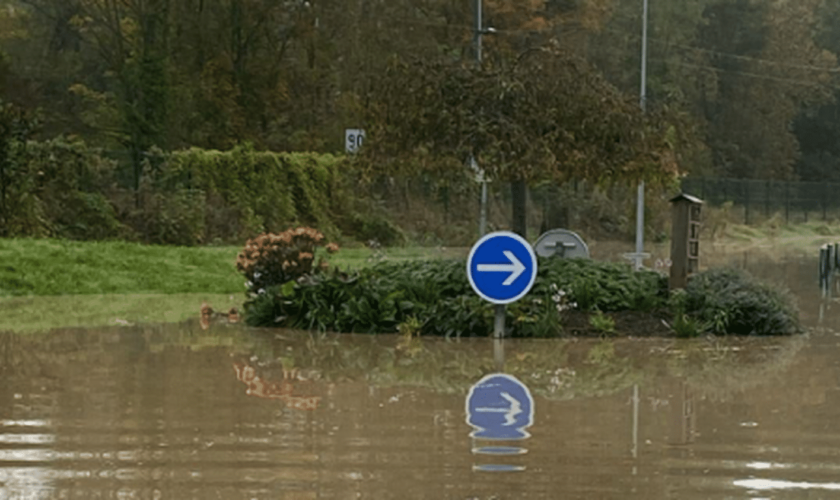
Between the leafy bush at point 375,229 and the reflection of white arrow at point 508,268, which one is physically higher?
the reflection of white arrow at point 508,268

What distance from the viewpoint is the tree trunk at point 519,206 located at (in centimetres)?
2080

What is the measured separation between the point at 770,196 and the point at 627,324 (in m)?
60.4

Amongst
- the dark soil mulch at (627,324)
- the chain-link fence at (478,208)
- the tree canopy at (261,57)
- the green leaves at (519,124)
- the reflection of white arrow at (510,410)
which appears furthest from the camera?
the tree canopy at (261,57)

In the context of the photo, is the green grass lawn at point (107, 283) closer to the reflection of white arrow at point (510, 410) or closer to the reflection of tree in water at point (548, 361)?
the reflection of tree in water at point (548, 361)

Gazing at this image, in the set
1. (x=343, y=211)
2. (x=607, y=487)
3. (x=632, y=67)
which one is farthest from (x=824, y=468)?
(x=632, y=67)

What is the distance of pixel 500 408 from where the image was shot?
494 inches

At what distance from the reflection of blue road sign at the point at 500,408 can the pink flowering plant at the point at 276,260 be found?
20.7ft

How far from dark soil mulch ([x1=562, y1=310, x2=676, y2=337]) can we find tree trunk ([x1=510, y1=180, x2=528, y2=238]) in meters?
2.28

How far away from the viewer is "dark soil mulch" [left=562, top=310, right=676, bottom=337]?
1834 cm

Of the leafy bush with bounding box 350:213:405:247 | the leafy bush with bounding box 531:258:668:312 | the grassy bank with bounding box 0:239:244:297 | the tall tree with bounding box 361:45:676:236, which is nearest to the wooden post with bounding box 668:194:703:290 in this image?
the leafy bush with bounding box 531:258:668:312

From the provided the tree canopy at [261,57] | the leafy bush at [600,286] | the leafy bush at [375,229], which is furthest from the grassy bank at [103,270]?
the leafy bush at [375,229]

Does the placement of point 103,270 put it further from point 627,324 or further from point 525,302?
point 627,324

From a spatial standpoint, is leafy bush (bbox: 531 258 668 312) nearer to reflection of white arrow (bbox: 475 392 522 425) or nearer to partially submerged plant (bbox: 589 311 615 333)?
partially submerged plant (bbox: 589 311 615 333)

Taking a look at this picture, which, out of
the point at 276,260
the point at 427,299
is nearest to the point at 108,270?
the point at 276,260
